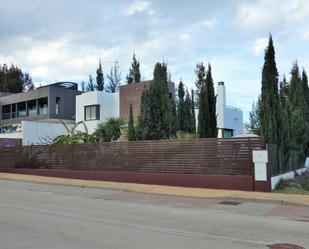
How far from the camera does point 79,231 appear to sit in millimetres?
9984

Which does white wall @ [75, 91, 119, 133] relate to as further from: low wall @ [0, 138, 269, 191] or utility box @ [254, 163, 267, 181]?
utility box @ [254, 163, 267, 181]

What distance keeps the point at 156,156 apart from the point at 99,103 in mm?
26837

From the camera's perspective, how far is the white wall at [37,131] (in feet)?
147

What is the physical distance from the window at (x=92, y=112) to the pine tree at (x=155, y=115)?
22.4 metres

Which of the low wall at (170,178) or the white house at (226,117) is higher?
the white house at (226,117)

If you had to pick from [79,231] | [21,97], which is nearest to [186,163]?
[79,231]

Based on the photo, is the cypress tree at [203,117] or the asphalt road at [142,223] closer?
the asphalt road at [142,223]

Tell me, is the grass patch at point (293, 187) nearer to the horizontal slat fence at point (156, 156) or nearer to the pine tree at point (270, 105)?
the horizontal slat fence at point (156, 156)

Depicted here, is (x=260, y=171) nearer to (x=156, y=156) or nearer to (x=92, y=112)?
(x=156, y=156)

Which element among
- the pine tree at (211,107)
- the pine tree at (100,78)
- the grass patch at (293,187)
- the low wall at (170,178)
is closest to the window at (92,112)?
the low wall at (170,178)

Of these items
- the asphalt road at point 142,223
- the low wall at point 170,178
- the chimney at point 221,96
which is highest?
the chimney at point 221,96

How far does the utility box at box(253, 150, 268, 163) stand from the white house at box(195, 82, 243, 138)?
26404 mm

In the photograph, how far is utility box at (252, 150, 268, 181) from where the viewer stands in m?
19.0

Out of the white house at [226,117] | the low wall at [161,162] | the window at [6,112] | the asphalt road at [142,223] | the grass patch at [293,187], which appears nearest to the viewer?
the asphalt road at [142,223]
